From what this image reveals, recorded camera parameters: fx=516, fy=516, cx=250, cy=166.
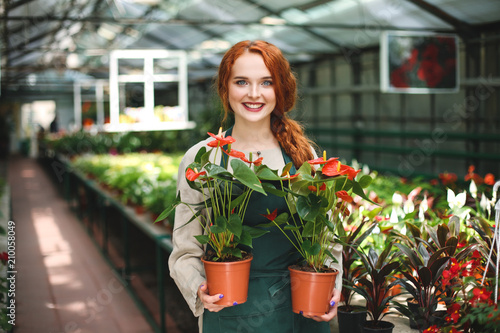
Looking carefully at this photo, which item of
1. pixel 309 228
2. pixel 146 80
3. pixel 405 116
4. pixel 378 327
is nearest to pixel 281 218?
pixel 309 228

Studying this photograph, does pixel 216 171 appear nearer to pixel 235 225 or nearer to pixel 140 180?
pixel 235 225

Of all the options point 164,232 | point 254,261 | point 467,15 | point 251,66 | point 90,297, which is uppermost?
point 467,15

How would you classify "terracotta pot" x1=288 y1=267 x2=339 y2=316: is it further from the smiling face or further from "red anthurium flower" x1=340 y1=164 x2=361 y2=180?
the smiling face

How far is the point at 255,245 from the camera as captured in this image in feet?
4.64

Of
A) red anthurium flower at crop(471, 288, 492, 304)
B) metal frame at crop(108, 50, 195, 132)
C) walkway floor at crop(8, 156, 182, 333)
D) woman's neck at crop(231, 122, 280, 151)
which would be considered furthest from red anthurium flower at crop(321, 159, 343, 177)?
metal frame at crop(108, 50, 195, 132)

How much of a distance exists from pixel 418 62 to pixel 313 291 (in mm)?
4755

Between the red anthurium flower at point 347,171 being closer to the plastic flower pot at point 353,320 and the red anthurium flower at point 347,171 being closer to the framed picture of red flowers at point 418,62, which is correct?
the plastic flower pot at point 353,320

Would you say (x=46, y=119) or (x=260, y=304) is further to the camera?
(x=46, y=119)

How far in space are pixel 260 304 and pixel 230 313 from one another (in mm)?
83

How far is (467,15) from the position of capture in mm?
5680

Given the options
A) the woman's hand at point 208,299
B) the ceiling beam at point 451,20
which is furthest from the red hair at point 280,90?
the ceiling beam at point 451,20

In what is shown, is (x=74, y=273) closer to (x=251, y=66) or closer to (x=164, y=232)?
(x=164, y=232)

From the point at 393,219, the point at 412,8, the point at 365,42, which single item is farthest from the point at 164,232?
the point at 365,42

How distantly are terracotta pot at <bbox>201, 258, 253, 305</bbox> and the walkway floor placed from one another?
94.6 inches
